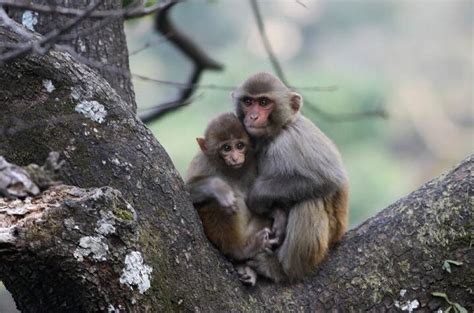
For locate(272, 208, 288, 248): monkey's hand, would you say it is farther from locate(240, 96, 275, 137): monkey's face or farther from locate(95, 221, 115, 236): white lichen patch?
locate(95, 221, 115, 236): white lichen patch

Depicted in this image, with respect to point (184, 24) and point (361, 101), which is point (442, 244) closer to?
point (361, 101)

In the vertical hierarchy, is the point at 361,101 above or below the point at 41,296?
below

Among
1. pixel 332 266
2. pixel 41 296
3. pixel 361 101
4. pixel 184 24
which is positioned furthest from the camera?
pixel 184 24

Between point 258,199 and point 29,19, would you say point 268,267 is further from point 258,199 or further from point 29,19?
point 29,19

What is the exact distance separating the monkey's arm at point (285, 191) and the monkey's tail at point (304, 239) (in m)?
0.06

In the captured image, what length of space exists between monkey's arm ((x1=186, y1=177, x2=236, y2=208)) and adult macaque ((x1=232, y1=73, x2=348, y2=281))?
284 mm

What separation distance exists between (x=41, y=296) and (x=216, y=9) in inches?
1169

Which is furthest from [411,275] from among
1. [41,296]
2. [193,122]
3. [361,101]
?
[361,101]

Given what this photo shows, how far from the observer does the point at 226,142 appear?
20.4 feet

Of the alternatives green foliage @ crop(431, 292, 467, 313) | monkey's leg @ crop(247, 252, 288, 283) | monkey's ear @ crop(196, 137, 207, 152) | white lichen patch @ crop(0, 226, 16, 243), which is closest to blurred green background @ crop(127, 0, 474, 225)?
monkey's ear @ crop(196, 137, 207, 152)

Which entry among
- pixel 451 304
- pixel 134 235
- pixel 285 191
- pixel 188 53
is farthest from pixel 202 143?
pixel 188 53

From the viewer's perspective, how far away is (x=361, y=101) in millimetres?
28000

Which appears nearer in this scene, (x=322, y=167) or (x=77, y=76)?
(x=77, y=76)

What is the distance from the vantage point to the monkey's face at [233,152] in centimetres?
617
